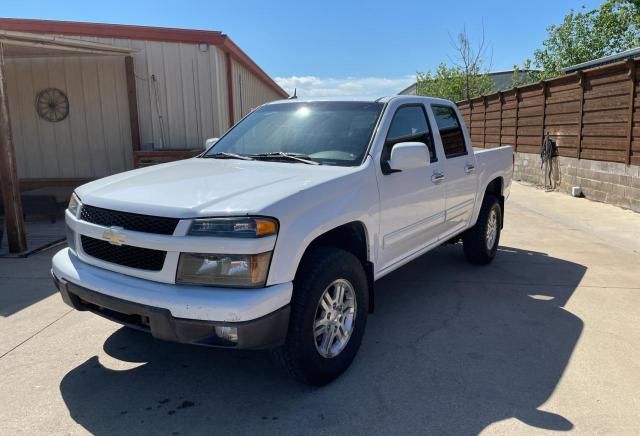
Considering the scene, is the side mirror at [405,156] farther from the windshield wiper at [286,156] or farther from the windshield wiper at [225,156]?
the windshield wiper at [225,156]

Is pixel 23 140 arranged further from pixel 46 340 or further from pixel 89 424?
pixel 89 424

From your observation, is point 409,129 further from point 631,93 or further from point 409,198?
point 631,93

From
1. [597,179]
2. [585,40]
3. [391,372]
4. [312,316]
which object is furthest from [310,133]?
[585,40]

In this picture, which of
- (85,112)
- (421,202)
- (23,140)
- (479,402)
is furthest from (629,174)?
(23,140)

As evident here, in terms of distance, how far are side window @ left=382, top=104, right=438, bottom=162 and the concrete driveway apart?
150 centimetres

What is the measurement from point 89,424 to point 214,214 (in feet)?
4.61

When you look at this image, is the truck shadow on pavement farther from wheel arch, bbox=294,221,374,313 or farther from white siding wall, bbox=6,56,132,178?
white siding wall, bbox=6,56,132,178

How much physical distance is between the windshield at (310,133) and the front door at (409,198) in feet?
0.74

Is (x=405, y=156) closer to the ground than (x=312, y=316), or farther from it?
farther from it

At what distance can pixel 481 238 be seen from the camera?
19.2 feet

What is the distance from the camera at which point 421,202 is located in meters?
4.25

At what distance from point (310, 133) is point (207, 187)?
126 centimetres

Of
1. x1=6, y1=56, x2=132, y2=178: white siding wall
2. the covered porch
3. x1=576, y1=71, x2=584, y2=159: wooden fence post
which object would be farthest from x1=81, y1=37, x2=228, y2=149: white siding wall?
x1=576, y1=71, x2=584, y2=159: wooden fence post

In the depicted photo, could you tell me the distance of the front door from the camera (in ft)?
12.4
